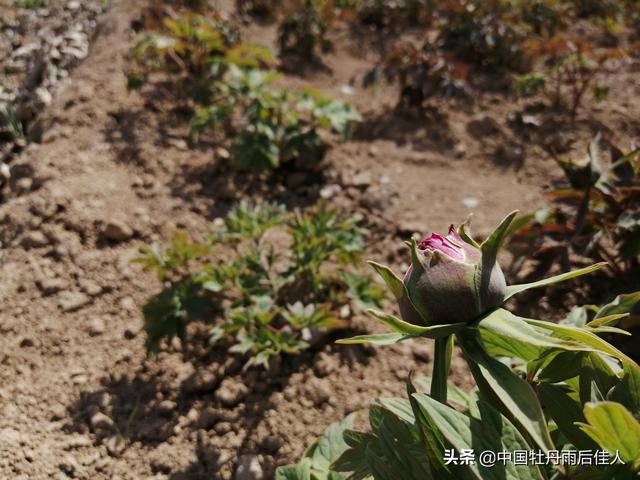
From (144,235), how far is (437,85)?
2080 mm

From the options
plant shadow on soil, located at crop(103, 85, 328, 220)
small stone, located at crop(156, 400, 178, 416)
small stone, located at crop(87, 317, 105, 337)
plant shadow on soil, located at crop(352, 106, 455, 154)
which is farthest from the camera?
plant shadow on soil, located at crop(352, 106, 455, 154)

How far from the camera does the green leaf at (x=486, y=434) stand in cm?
93

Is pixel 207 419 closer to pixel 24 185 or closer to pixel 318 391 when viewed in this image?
pixel 318 391

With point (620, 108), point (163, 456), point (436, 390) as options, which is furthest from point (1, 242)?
point (620, 108)

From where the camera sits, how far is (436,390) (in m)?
1.04

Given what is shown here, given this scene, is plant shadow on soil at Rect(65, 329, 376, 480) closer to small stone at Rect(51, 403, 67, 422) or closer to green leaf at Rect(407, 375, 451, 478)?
small stone at Rect(51, 403, 67, 422)

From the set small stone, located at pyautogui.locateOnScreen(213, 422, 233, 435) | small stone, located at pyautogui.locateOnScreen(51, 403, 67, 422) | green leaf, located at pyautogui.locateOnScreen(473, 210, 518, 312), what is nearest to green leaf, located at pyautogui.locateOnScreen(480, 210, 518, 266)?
green leaf, located at pyautogui.locateOnScreen(473, 210, 518, 312)

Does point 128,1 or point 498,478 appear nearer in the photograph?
point 498,478

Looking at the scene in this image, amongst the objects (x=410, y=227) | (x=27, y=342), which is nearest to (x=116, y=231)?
(x=27, y=342)

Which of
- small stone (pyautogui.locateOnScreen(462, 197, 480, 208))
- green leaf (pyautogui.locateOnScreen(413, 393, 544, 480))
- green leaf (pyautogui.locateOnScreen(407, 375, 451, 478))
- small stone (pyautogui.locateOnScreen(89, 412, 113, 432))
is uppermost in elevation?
green leaf (pyautogui.locateOnScreen(413, 393, 544, 480))

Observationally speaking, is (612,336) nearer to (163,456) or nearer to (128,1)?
(163,456)

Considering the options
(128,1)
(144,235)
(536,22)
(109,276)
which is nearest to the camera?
(109,276)

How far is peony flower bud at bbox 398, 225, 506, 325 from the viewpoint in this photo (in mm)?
995

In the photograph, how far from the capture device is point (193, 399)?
2023 millimetres
